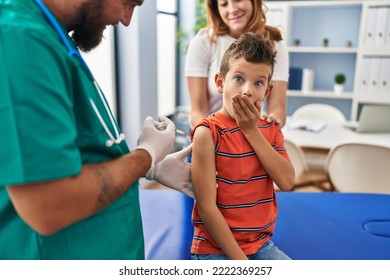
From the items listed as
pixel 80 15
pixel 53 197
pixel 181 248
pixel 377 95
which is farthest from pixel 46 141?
pixel 377 95

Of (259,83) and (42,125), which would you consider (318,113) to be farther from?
(42,125)

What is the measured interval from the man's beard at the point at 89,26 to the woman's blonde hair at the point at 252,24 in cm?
66

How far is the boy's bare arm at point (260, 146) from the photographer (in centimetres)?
86

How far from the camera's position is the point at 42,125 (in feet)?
1.77

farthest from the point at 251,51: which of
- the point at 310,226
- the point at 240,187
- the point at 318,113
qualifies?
the point at 318,113

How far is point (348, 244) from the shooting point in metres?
1.22

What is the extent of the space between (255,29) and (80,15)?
79 centimetres

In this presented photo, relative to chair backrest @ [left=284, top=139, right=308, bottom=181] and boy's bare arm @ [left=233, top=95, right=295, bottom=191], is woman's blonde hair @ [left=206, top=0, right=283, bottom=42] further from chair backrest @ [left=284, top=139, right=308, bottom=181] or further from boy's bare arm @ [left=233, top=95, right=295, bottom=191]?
chair backrest @ [left=284, top=139, right=308, bottom=181]

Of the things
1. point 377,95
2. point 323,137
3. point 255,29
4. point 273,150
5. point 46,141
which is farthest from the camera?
point 377,95

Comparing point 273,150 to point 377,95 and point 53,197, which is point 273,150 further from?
point 377,95

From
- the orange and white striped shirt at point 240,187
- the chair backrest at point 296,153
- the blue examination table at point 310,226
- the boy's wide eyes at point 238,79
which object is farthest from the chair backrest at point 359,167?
the boy's wide eyes at point 238,79

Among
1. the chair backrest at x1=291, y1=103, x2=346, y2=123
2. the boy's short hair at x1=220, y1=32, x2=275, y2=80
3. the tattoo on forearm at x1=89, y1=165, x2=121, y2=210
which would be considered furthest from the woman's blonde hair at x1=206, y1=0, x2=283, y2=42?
the chair backrest at x1=291, y1=103, x2=346, y2=123

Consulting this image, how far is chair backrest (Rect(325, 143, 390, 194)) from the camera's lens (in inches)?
76.3

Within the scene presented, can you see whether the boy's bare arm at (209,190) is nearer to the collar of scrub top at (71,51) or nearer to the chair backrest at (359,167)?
the collar of scrub top at (71,51)
